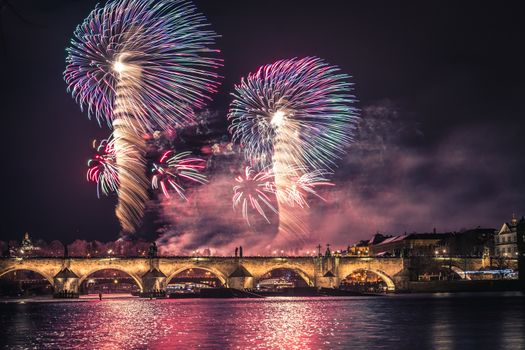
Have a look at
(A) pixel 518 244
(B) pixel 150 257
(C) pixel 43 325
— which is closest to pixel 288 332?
(C) pixel 43 325

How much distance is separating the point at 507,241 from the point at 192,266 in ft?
232

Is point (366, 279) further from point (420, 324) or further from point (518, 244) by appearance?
point (420, 324)

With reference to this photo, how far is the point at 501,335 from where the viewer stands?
4116cm

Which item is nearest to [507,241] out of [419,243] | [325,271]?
[419,243]

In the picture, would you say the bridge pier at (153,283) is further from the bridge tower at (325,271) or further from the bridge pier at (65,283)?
the bridge tower at (325,271)

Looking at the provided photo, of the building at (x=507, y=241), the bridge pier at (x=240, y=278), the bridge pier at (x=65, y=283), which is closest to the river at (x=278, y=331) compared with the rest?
the bridge pier at (x=65, y=283)

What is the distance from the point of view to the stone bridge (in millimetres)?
112188

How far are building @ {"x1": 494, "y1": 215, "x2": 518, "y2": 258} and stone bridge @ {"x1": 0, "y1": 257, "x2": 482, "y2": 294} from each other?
3457 centimetres

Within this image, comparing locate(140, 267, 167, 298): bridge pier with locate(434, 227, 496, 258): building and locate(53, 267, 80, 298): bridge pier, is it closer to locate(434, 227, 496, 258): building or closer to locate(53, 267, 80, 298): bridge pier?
locate(53, 267, 80, 298): bridge pier

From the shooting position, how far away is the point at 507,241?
497ft

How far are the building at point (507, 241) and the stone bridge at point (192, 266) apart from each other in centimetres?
3457

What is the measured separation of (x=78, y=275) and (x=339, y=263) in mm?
41066

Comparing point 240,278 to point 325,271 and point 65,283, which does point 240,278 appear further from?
point 65,283

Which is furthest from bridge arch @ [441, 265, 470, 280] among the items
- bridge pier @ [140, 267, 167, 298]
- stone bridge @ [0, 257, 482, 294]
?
bridge pier @ [140, 267, 167, 298]
